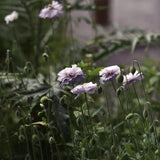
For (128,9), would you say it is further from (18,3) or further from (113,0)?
(18,3)

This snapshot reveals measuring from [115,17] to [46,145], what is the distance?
10.7ft

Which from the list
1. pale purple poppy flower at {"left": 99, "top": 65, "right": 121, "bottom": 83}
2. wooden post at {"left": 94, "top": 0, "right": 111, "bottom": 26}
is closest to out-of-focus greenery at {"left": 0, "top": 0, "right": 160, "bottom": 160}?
pale purple poppy flower at {"left": 99, "top": 65, "right": 121, "bottom": 83}

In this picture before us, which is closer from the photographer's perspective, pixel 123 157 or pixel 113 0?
pixel 123 157

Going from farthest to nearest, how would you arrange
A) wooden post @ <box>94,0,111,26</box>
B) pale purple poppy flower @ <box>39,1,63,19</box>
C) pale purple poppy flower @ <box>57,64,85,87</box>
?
wooden post @ <box>94,0,111,26</box> → pale purple poppy flower @ <box>39,1,63,19</box> → pale purple poppy flower @ <box>57,64,85,87</box>

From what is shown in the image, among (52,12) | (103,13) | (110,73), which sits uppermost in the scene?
(103,13)

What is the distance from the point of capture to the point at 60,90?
1258mm

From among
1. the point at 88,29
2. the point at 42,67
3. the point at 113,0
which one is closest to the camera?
the point at 42,67

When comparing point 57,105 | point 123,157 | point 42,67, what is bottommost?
point 123,157

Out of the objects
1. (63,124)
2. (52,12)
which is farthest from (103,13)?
(63,124)

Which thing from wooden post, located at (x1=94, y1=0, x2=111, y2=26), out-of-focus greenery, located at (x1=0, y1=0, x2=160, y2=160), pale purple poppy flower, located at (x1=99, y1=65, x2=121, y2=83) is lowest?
out-of-focus greenery, located at (x1=0, y1=0, x2=160, y2=160)

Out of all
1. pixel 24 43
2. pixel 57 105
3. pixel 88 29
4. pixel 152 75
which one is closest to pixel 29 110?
pixel 57 105

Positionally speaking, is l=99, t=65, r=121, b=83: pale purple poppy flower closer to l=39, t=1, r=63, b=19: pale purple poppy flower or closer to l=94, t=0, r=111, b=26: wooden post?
l=39, t=1, r=63, b=19: pale purple poppy flower

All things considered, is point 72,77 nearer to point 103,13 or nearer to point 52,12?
point 52,12

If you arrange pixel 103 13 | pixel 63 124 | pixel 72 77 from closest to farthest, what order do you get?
pixel 72 77 < pixel 63 124 < pixel 103 13
